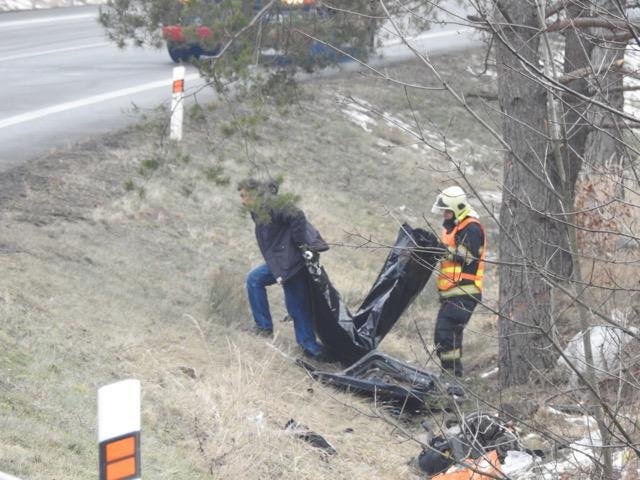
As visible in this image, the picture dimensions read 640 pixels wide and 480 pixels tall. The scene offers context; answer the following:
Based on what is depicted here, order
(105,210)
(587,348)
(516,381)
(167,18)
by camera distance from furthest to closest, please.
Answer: (105,210), (167,18), (516,381), (587,348)

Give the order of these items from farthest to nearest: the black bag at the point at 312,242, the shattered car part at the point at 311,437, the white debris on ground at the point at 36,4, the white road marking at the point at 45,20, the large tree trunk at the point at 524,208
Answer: the white debris on ground at the point at 36,4 → the white road marking at the point at 45,20 → the black bag at the point at 312,242 → the large tree trunk at the point at 524,208 → the shattered car part at the point at 311,437

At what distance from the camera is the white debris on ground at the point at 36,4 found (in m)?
29.0

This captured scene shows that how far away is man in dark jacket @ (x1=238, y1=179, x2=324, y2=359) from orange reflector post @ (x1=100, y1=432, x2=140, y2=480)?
522cm

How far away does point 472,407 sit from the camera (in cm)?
877

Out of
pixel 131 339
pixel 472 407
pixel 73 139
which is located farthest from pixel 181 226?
pixel 472 407

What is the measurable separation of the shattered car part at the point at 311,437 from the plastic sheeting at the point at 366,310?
2.00 m

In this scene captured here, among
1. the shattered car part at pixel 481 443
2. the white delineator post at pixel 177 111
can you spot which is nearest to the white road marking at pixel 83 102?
the white delineator post at pixel 177 111

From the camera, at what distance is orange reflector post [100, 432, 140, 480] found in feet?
13.4

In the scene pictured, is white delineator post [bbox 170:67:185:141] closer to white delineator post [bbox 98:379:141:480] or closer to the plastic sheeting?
the plastic sheeting

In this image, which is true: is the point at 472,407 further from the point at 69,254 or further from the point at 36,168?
the point at 36,168

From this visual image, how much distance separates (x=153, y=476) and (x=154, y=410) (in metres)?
1.15

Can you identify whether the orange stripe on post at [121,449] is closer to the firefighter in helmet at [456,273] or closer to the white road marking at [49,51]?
the firefighter in helmet at [456,273]

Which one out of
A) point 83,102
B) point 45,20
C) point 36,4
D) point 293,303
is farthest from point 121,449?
point 36,4

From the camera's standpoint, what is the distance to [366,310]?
32.9 ft
